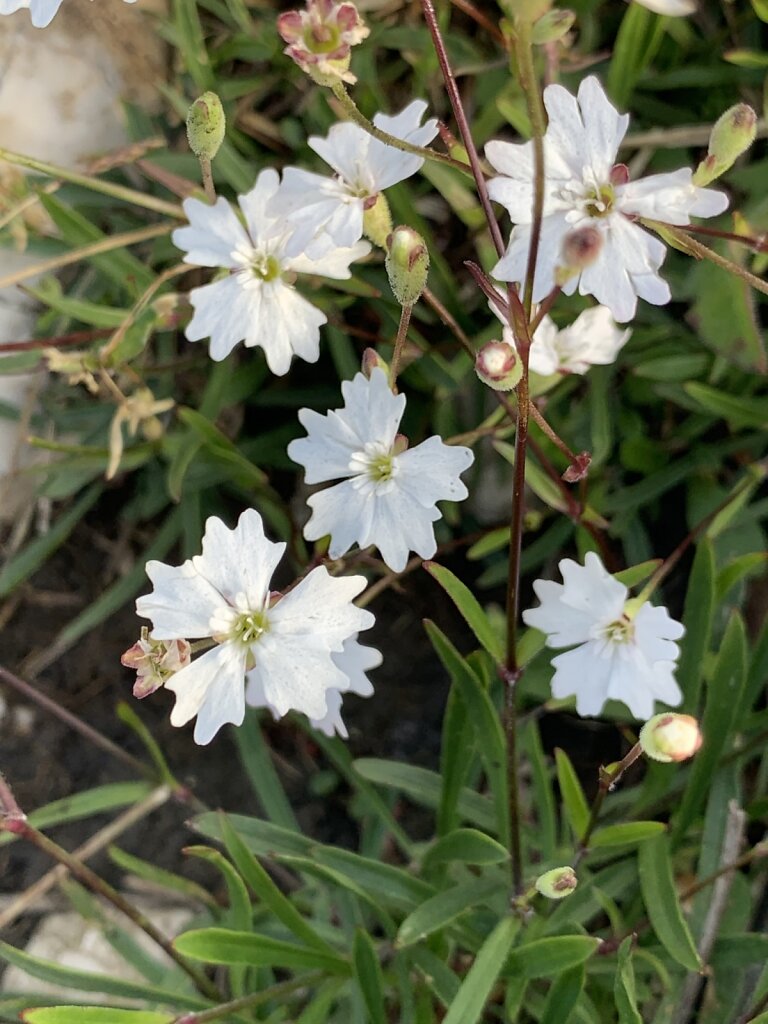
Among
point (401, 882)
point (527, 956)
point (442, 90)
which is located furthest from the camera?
point (442, 90)

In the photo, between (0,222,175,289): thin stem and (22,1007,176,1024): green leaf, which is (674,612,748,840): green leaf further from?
(0,222,175,289): thin stem

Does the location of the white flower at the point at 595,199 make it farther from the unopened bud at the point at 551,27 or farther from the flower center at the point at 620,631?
the flower center at the point at 620,631

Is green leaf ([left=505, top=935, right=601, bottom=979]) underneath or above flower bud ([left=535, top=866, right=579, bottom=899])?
underneath

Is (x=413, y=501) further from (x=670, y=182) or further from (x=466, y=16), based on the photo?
(x=466, y=16)

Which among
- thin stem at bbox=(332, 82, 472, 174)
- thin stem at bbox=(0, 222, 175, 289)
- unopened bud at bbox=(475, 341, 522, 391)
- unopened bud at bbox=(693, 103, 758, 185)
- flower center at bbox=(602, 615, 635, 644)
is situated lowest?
flower center at bbox=(602, 615, 635, 644)

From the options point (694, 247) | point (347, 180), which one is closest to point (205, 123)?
point (347, 180)

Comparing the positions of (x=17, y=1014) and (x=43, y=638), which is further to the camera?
(x=43, y=638)

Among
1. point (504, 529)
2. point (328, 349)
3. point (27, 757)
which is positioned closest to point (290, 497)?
point (328, 349)

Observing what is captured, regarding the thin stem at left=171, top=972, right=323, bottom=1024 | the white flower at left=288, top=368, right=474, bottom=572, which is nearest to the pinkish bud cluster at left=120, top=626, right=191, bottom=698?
the white flower at left=288, top=368, right=474, bottom=572
